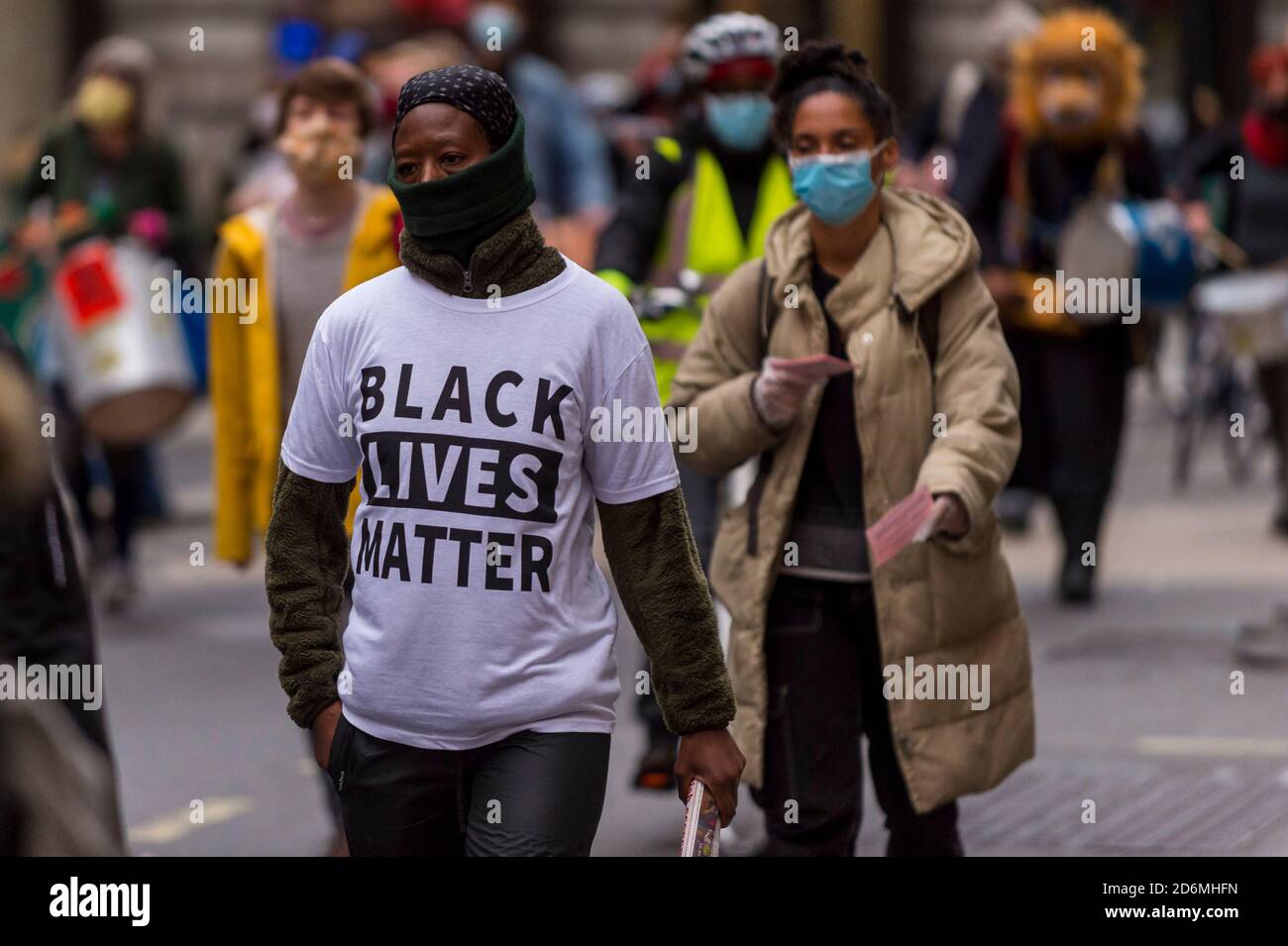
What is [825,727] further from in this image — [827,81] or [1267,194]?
[1267,194]

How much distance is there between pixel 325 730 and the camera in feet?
12.5

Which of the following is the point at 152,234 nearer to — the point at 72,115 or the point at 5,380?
the point at 72,115

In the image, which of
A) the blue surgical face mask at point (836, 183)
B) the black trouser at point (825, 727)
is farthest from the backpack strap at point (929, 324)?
the black trouser at point (825, 727)

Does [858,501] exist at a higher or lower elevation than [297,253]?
lower

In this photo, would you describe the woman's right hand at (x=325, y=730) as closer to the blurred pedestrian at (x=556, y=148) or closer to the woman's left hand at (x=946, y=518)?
the woman's left hand at (x=946, y=518)

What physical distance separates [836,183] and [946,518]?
740mm

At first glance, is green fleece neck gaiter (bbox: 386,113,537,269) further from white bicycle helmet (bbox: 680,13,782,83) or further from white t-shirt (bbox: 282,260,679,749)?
white bicycle helmet (bbox: 680,13,782,83)

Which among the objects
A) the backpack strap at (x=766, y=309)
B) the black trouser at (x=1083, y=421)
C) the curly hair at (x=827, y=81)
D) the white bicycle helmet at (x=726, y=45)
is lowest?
the black trouser at (x=1083, y=421)

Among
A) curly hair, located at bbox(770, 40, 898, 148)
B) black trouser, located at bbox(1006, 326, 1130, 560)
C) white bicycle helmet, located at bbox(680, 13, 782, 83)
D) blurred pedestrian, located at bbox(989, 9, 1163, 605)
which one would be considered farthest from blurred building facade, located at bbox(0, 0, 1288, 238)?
curly hair, located at bbox(770, 40, 898, 148)

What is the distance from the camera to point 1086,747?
7.26 metres

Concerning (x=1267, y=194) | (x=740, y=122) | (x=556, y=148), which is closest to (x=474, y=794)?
(x=740, y=122)

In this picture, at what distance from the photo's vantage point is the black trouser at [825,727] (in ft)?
15.7

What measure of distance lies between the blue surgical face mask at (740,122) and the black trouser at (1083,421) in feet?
11.9
